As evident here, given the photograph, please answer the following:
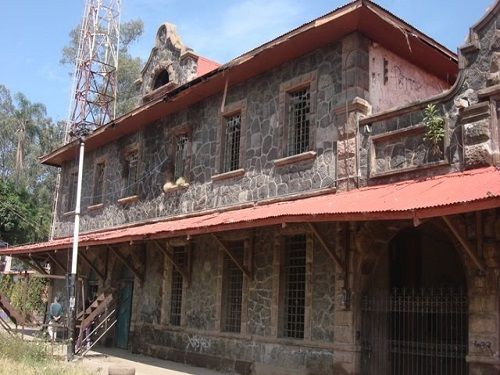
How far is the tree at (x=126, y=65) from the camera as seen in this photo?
130 feet

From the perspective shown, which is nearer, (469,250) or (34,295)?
(469,250)

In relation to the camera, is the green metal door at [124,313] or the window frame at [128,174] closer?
the green metal door at [124,313]

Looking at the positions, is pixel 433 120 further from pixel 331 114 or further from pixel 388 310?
pixel 388 310

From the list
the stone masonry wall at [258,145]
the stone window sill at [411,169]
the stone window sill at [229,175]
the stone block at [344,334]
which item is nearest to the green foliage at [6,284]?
the stone masonry wall at [258,145]

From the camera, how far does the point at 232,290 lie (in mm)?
14078

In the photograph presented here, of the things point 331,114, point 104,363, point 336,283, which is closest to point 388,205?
point 336,283

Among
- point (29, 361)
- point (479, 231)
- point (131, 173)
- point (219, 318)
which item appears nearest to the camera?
point (479, 231)

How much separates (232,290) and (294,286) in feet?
7.37

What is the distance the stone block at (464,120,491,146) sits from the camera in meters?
9.22

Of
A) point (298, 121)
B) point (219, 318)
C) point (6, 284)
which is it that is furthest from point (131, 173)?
point (6, 284)

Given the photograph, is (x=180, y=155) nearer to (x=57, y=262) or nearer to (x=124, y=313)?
(x=124, y=313)

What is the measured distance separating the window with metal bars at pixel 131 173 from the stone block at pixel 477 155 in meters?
11.4

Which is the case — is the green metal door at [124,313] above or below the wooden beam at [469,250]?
below

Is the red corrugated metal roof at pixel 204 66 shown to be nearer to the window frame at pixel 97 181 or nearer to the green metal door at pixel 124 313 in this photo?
the window frame at pixel 97 181
